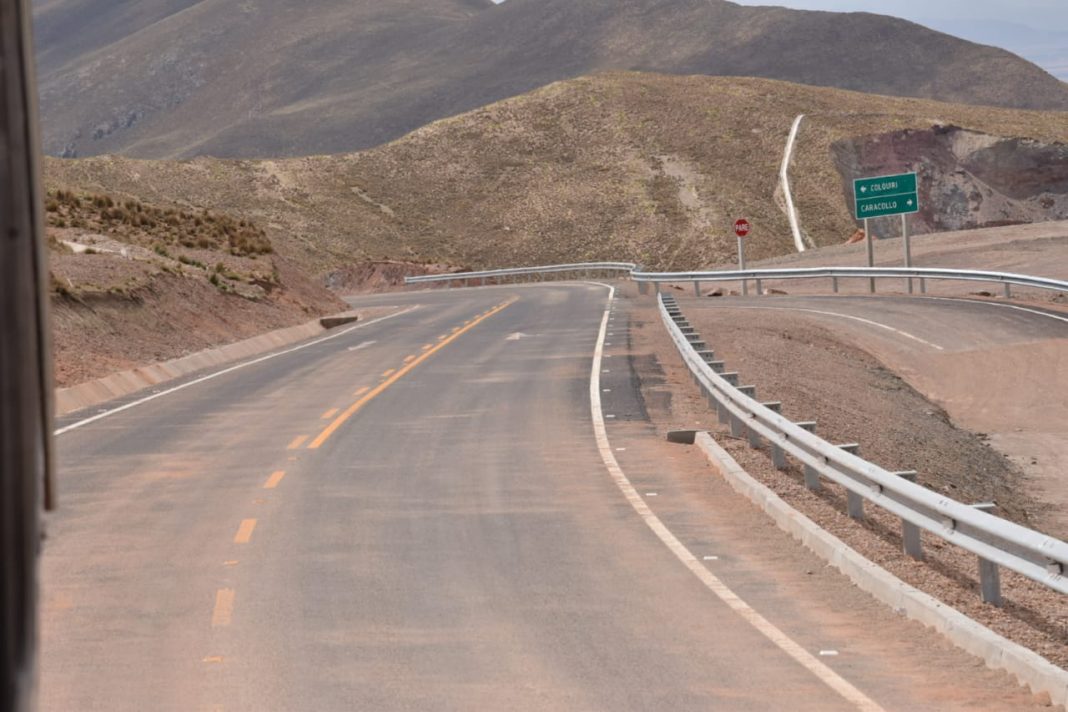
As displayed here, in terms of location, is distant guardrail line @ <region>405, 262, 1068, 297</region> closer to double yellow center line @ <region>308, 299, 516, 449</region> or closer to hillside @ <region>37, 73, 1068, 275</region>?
double yellow center line @ <region>308, 299, 516, 449</region>

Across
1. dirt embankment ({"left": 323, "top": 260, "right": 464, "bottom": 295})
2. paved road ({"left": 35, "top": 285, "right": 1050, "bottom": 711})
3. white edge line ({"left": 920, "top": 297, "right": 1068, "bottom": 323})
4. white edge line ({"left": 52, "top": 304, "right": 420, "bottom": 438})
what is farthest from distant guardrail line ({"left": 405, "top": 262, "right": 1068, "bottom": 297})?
paved road ({"left": 35, "top": 285, "right": 1050, "bottom": 711})

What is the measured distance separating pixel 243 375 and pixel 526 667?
833 inches

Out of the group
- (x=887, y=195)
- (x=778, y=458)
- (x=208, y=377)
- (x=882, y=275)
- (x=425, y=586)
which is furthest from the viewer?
(x=887, y=195)

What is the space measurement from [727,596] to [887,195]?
1825 inches

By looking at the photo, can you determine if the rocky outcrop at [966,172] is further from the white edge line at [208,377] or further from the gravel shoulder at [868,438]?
the gravel shoulder at [868,438]

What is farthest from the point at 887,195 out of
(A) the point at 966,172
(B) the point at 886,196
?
(A) the point at 966,172

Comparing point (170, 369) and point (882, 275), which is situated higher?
point (882, 275)

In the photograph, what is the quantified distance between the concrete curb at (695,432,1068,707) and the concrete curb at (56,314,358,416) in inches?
563

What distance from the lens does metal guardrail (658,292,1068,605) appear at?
8.08m

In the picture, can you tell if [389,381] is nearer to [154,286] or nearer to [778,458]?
[778,458]

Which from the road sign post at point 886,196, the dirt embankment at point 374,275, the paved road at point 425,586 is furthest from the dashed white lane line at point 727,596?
the dirt embankment at point 374,275

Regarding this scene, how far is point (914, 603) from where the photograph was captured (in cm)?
911

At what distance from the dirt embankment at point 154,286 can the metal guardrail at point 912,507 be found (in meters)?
14.8

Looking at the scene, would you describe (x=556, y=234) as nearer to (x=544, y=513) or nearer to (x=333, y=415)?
(x=333, y=415)
